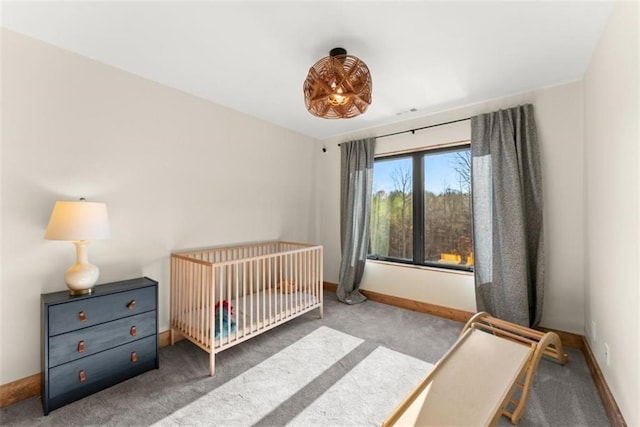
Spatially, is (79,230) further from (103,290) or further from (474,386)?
(474,386)

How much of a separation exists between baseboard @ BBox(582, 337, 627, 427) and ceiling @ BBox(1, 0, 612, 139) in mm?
2251

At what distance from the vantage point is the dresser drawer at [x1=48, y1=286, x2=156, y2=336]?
1679 millimetres

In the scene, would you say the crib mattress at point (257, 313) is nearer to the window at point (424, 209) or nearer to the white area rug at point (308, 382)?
the white area rug at point (308, 382)

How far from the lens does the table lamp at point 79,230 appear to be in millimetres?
1695

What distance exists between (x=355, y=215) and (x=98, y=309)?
280 cm

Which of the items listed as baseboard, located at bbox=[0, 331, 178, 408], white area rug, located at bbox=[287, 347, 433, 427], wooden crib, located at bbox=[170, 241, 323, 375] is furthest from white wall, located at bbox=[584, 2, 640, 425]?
baseboard, located at bbox=[0, 331, 178, 408]

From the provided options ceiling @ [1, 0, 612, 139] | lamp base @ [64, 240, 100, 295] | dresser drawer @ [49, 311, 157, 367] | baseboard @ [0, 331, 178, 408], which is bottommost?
baseboard @ [0, 331, 178, 408]

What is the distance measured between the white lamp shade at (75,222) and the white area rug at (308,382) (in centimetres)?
124

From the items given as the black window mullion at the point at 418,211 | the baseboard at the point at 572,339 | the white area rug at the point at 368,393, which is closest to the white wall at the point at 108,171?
the white area rug at the point at 368,393

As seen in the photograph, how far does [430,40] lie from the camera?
183cm

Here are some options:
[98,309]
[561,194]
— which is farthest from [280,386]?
[561,194]

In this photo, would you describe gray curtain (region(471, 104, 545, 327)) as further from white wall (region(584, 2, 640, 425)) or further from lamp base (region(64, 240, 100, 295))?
lamp base (region(64, 240, 100, 295))

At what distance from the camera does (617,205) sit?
152cm

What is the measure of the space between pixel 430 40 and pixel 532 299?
7.96 ft
